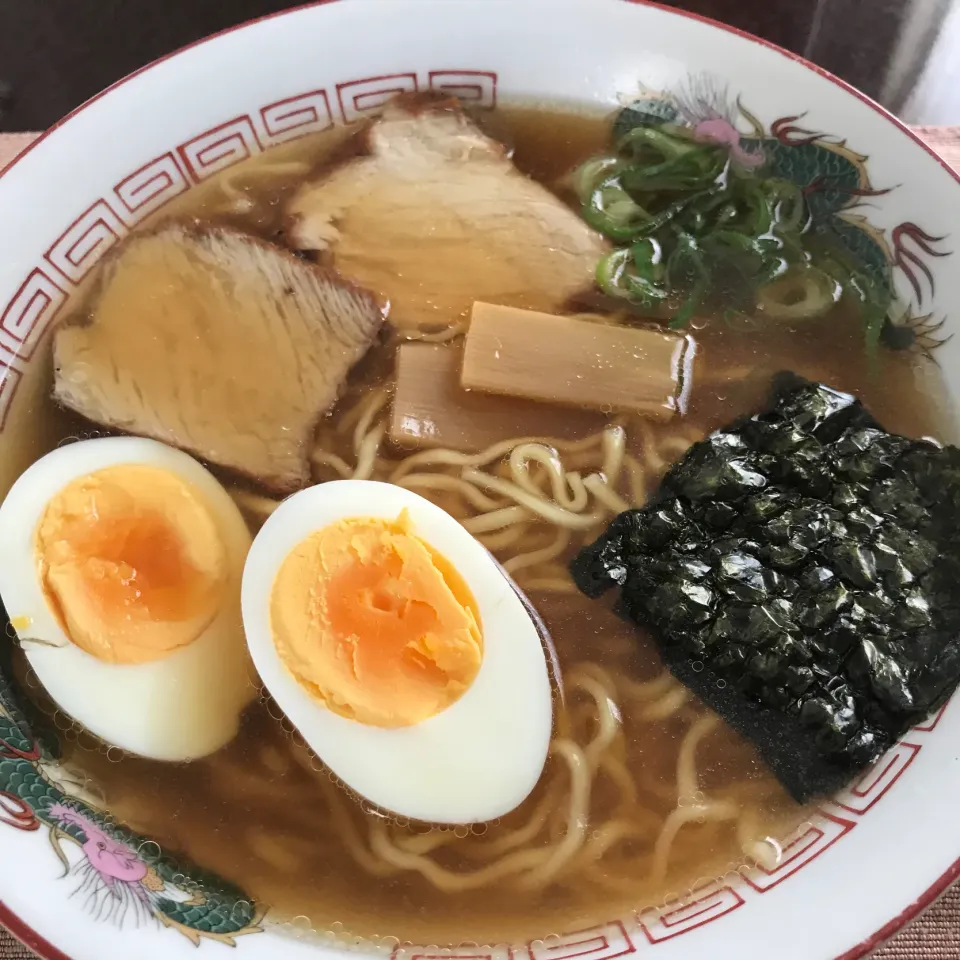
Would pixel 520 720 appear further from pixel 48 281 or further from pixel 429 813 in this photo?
pixel 48 281

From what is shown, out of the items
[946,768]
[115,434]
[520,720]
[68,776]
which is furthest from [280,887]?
[946,768]

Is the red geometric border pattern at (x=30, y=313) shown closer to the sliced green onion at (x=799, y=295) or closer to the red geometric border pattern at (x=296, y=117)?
the red geometric border pattern at (x=296, y=117)

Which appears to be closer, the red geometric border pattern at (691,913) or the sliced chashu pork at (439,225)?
the red geometric border pattern at (691,913)

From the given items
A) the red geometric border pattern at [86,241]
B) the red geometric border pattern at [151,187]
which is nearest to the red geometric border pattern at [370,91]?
the red geometric border pattern at [151,187]

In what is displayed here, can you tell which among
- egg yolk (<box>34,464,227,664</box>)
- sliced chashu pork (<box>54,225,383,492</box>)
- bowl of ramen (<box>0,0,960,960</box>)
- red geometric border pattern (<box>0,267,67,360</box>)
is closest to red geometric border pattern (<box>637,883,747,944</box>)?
bowl of ramen (<box>0,0,960,960</box>)

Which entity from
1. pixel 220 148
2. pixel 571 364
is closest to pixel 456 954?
pixel 571 364

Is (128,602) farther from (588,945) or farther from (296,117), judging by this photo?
(296,117)

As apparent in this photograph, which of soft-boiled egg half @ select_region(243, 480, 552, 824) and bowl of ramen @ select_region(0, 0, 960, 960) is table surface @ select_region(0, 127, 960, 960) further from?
soft-boiled egg half @ select_region(243, 480, 552, 824)
